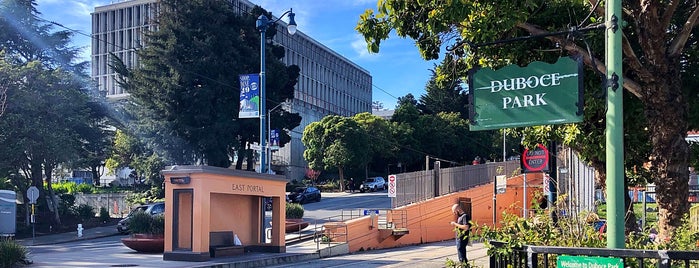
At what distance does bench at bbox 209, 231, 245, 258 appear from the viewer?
20.3 m

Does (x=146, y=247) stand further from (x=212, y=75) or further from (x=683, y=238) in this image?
(x=212, y=75)

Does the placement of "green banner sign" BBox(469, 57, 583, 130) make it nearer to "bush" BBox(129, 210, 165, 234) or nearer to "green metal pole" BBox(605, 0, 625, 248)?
"green metal pole" BBox(605, 0, 625, 248)

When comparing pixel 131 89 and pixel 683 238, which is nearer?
pixel 683 238

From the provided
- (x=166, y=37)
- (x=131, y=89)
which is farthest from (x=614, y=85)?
(x=131, y=89)

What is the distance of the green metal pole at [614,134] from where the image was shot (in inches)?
234

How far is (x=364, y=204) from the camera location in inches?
1987

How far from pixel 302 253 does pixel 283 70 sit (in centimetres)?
3298

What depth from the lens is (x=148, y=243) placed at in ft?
75.3

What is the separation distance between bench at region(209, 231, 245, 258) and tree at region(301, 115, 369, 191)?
42.0 meters

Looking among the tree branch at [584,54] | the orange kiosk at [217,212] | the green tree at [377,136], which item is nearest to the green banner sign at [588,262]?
the tree branch at [584,54]

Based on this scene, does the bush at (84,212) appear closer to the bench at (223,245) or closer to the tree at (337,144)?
the tree at (337,144)

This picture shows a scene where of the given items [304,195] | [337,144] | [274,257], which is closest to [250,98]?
[274,257]

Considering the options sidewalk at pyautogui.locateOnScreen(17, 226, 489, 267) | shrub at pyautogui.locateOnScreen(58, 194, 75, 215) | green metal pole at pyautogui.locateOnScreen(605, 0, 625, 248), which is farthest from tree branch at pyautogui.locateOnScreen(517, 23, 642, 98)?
shrub at pyautogui.locateOnScreen(58, 194, 75, 215)

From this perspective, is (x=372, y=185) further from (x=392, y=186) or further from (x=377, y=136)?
(x=392, y=186)
